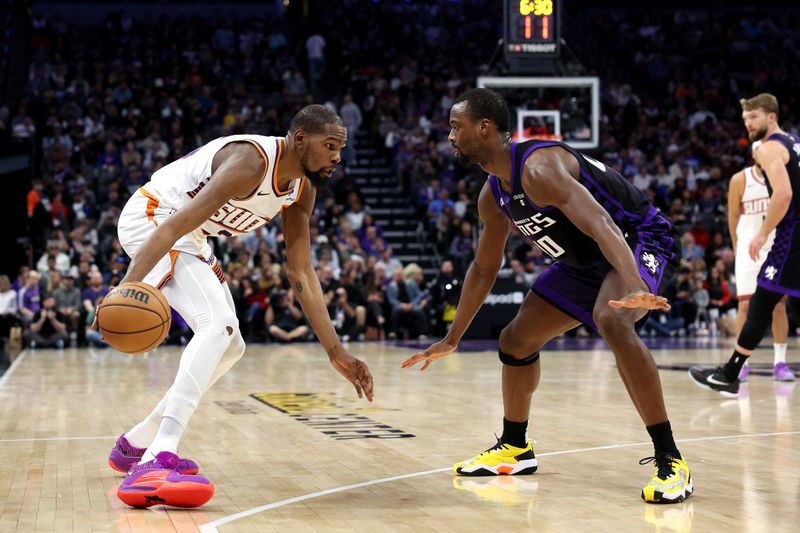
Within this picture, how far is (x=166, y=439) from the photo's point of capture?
14.6 feet

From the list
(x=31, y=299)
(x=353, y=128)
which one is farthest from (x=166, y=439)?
(x=353, y=128)

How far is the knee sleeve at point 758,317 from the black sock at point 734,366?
3.6 inches

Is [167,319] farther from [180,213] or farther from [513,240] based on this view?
[513,240]

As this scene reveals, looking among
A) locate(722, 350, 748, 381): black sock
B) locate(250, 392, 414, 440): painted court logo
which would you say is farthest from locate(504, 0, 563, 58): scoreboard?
locate(250, 392, 414, 440): painted court logo

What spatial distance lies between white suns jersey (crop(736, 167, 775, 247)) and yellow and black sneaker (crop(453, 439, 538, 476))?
462 cm

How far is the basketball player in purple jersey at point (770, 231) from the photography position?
26.8 ft

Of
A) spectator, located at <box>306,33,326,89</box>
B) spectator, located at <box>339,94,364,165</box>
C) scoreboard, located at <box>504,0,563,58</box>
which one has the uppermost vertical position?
spectator, located at <box>306,33,326,89</box>

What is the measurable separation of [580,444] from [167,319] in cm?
273

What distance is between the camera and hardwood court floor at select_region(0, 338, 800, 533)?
13.5 feet

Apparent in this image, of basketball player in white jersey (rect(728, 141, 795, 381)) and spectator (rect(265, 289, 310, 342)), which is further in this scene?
spectator (rect(265, 289, 310, 342))

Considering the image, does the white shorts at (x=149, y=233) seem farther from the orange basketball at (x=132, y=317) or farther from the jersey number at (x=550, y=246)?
the jersey number at (x=550, y=246)

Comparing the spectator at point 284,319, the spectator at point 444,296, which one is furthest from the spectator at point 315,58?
the spectator at point 284,319

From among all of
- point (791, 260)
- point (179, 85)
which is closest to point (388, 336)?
point (179, 85)

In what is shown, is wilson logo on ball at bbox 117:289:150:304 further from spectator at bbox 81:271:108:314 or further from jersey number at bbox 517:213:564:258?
spectator at bbox 81:271:108:314
